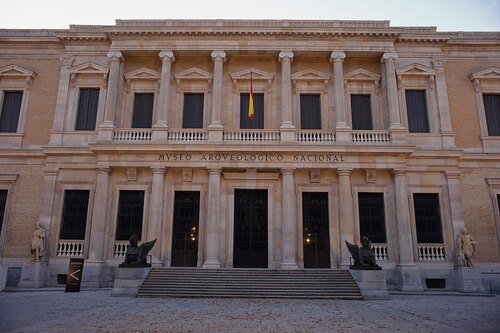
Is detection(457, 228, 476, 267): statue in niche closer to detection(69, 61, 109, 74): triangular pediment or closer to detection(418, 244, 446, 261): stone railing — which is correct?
detection(418, 244, 446, 261): stone railing

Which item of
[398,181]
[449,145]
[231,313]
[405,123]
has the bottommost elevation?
[231,313]

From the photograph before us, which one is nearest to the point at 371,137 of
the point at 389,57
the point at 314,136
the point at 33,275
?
the point at 314,136

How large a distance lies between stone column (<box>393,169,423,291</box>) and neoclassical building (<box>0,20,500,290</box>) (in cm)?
7

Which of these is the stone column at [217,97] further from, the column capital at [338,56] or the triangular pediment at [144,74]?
the column capital at [338,56]

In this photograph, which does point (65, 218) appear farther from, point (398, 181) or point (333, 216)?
point (398, 181)

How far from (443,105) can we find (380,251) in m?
9.12

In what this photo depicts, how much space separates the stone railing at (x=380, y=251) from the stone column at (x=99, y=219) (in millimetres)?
13898

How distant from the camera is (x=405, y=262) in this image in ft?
61.1

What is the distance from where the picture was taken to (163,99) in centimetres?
2097

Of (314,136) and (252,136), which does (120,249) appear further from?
(314,136)

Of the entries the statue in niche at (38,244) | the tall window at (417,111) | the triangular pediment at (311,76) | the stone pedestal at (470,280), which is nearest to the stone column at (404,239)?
the stone pedestal at (470,280)

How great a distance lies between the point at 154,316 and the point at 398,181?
14419mm

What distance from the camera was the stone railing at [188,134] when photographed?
2064cm

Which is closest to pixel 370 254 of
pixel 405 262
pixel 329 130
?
pixel 405 262
